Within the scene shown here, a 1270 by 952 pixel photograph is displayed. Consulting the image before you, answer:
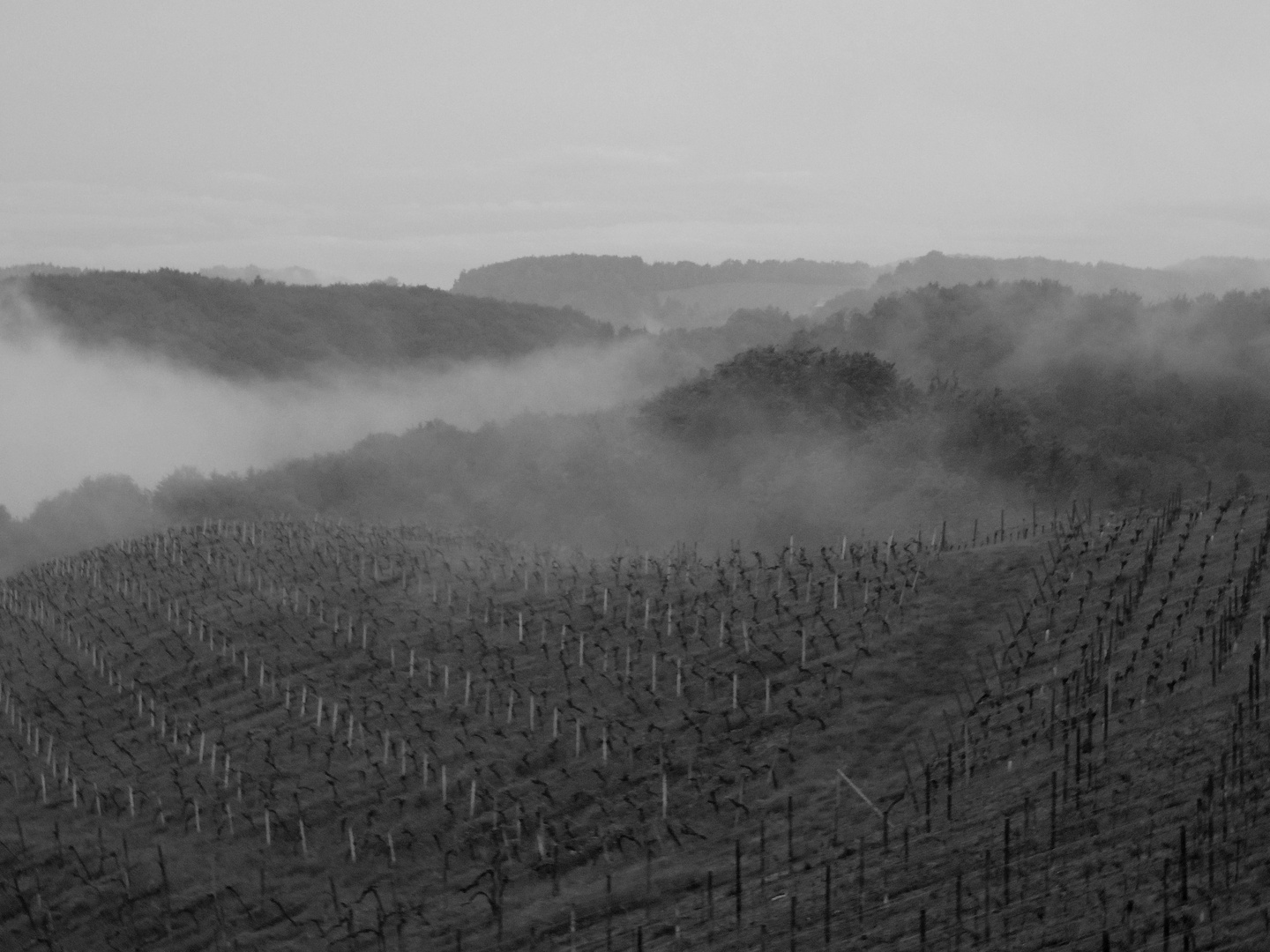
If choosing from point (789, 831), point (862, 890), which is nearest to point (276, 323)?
point (789, 831)

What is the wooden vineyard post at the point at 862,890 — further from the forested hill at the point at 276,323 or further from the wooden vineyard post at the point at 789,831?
the forested hill at the point at 276,323

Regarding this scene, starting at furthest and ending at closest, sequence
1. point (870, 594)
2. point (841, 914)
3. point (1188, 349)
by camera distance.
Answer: point (1188, 349), point (870, 594), point (841, 914)

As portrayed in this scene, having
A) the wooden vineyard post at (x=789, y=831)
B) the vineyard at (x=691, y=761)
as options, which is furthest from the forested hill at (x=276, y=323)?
the wooden vineyard post at (x=789, y=831)

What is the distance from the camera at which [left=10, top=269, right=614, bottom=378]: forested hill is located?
381 feet

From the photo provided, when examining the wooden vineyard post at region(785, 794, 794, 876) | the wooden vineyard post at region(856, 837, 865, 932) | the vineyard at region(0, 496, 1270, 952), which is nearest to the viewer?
the wooden vineyard post at region(856, 837, 865, 932)

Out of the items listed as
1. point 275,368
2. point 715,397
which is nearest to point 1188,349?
point 715,397

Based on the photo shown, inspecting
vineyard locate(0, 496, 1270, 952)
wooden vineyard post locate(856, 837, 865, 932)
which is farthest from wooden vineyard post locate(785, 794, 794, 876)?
wooden vineyard post locate(856, 837, 865, 932)

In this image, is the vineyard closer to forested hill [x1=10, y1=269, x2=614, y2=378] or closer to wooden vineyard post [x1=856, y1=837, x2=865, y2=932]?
wooden vineyard post [x1=856, y1=837, x2=865, y2=932]

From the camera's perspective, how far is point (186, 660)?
106 ft

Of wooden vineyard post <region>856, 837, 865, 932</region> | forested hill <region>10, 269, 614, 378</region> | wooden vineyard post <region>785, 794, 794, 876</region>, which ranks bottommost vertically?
wooden vineyard post <region>785, 794, 794, 876</region>

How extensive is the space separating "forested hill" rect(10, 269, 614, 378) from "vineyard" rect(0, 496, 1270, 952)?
85173mm

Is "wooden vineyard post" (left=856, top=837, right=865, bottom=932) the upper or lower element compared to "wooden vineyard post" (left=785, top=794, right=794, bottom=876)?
upper

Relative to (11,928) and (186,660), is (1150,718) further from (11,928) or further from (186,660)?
(186,660)

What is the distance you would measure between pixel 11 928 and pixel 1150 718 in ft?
49.0
